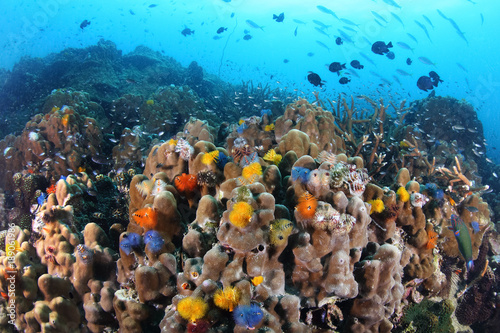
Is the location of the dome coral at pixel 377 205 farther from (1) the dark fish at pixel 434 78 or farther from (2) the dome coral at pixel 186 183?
(1) the dark fish at pixel 434 78

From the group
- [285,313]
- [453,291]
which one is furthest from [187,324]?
[453,291]

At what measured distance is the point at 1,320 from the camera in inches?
115

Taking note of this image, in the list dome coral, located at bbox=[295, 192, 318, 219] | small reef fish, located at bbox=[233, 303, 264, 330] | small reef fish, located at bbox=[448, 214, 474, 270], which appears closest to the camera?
small reef fish, located at bbox=[233, 303, 264, 330]

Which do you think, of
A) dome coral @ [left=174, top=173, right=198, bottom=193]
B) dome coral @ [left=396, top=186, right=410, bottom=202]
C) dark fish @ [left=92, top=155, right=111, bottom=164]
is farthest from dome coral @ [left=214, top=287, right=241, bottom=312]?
dark fish @ [left=92, top=155, right=111, bottom=164]

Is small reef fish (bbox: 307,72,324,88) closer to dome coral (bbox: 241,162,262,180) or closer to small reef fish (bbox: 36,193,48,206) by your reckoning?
dome coral (bbox: 241,162,262,180)

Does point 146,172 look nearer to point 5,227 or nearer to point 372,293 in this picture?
point 5,227

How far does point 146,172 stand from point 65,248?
163 cm

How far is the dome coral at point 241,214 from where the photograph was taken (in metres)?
2.33

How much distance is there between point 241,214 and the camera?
234cm

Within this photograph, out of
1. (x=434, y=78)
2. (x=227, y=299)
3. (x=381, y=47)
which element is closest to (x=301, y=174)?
(x=227, y=299)

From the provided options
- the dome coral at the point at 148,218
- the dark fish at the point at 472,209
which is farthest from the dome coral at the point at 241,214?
the dark fish at the point at 472,209

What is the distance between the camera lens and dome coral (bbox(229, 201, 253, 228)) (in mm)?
2333

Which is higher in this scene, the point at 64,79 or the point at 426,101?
the point at 426,101

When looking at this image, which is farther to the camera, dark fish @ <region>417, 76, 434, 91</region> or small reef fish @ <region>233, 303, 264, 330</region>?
Result: dark fish @ <region>417, 76, 434, 91</region>
